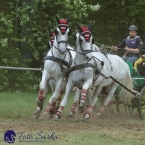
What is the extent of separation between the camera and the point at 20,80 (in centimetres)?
2130

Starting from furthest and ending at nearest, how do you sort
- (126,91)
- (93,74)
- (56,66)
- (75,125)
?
(126,91) → (93,74) → (56,66) → (75,125)

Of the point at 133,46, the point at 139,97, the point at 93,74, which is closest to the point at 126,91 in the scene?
the point at 139,97

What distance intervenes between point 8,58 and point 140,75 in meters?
8.03

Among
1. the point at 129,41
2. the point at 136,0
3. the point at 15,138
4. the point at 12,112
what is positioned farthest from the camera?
the point at 136,0

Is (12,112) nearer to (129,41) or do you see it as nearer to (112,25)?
(129,41)

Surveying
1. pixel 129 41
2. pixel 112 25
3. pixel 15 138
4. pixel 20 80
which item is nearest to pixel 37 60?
pixel 20 80

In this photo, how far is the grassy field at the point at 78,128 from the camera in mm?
9445

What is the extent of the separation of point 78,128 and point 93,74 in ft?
5.64

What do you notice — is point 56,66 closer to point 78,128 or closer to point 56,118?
point 56,118

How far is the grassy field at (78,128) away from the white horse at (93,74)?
0.46m

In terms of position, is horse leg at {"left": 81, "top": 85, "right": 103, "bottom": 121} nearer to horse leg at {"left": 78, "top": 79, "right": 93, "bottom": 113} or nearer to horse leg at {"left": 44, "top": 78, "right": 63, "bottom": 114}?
horse leg at {"left": 78, "top": 79, "right": 93, "bottom": 113}

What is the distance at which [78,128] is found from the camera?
11.0 metres

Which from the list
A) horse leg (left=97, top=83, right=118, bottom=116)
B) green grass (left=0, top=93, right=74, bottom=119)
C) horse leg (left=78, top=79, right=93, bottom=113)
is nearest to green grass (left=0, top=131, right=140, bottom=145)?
horse leg (left=78, top=79, right=93, bottom=113)

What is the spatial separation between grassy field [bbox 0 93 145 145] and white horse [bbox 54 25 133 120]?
0.46 meters
